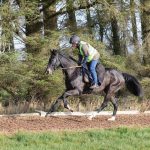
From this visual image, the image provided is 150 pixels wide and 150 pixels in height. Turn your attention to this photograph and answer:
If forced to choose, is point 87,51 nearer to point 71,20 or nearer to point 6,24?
point 6,24

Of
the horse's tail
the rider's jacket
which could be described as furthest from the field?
the rider's jacket

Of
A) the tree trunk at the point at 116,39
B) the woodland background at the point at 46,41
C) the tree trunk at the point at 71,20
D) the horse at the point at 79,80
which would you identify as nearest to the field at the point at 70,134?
the horse at the point at 79,80

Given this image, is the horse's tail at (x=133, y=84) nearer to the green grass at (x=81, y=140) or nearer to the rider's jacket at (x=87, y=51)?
the rider's jacket at (x=87, y=51)

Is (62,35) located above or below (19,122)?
above

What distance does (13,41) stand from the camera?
64.6 ft

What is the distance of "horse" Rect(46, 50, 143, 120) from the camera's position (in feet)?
48.3

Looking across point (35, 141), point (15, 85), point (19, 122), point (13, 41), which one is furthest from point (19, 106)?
point (35, 141)

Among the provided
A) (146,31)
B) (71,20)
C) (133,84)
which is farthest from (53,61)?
(146,31)

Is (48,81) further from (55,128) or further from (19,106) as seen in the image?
(55,128)

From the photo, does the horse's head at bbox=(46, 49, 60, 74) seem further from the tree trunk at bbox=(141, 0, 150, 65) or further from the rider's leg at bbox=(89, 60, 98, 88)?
the tree trunk at bbox=(141, 0, 150, 65)

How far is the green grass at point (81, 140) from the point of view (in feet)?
33.4

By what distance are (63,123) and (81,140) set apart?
11.1 ft

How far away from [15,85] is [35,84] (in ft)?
2.55

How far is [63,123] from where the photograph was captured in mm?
14328
